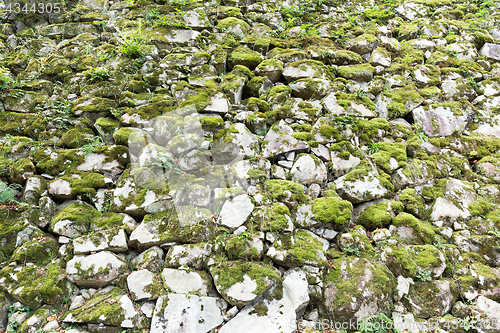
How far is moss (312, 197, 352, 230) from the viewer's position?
4496mm

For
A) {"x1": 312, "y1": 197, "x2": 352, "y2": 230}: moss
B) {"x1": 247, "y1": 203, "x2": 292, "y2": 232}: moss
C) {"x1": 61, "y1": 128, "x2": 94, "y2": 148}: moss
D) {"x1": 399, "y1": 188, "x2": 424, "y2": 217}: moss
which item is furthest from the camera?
{"x1": 61, "y1": 128, "x2": 94, "y2": 148}: moss

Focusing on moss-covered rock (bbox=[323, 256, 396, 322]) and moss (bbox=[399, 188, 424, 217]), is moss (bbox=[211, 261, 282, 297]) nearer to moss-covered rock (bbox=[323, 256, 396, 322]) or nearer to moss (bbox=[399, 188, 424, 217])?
moss-covered rock (bbox=[323, 256, 396, 322])

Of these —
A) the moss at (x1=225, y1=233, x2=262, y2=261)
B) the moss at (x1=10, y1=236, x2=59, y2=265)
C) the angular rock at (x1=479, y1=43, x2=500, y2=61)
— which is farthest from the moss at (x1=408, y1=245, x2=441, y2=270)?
the angular rock at (x1=479, y1=43, x2=500, y2=61)

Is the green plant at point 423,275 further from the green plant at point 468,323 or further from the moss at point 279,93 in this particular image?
the moss at point 279,93

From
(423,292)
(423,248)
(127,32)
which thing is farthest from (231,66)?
(423,292)

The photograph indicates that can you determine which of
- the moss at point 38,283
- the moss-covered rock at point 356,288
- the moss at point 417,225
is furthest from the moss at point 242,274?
the moss at point 417,225

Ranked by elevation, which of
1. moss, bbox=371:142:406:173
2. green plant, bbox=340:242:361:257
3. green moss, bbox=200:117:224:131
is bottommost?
green plant, bbox=340:242:361:257

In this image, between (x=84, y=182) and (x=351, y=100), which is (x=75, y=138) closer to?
(x=84, y=182)

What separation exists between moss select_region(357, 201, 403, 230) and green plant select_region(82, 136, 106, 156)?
5.48m

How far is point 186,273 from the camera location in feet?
12.9

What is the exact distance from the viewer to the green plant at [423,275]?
4125mm

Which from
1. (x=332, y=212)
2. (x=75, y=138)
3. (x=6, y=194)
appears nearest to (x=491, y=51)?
(x=332, y=212)

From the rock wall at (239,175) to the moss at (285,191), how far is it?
54 millimetres

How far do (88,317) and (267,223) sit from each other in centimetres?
296
